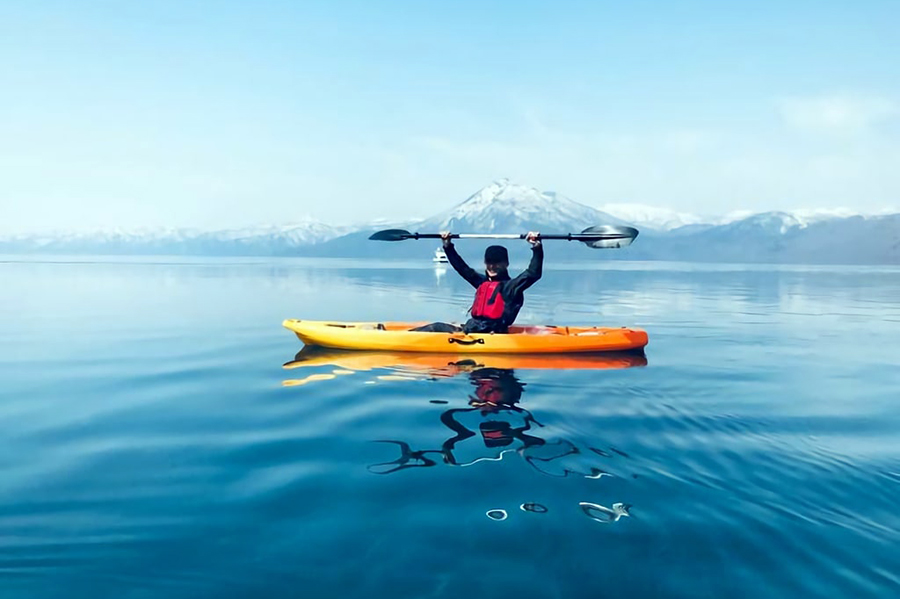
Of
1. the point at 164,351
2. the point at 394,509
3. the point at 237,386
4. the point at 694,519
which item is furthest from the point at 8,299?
the point at 694,519

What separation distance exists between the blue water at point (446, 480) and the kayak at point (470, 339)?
1.04m

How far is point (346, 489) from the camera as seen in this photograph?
602cm

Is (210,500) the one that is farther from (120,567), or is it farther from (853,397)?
(853,397)

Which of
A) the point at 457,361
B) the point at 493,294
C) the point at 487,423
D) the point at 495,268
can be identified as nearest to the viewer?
the point at 487,423

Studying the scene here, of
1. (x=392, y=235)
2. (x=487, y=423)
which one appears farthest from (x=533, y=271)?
(x=392, y=235)

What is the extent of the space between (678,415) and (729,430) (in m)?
→ 0.90

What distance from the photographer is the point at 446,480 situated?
623 centimetres

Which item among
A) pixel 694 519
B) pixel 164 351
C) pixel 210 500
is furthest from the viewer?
pixel 164 351

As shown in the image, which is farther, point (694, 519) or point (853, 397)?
point (853, 397)

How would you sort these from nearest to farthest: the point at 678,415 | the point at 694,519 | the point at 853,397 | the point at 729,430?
→ the point at 694,519
the point at 729,430
the point at 678,415
the point at 853,397

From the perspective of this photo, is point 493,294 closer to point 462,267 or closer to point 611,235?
point 462,267

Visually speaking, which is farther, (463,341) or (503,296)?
(503,296)

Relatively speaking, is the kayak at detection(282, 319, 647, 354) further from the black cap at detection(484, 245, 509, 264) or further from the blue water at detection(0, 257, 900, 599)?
the black cap at detection(484, 245, 509, 264)

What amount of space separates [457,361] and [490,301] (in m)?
1.68
